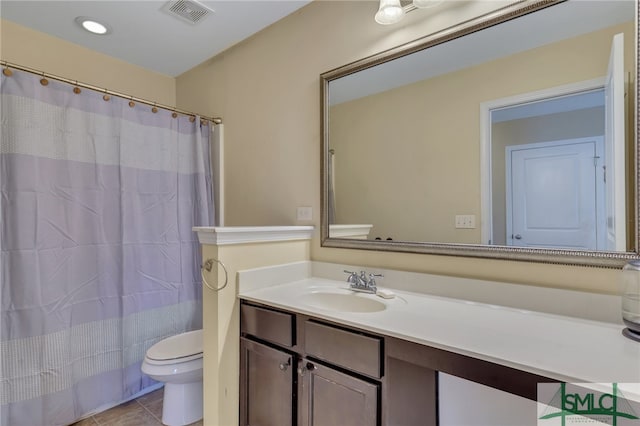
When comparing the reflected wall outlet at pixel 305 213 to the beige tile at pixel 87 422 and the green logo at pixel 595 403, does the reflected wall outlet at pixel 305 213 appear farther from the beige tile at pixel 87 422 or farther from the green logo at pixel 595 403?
the beige tile at pixel 87 422

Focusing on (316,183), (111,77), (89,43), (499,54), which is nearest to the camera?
(499,54)

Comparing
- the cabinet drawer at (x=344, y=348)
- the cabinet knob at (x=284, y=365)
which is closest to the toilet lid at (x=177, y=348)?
the cabinet knob at (x=284, y=365)

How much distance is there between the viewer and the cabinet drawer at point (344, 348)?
106cm

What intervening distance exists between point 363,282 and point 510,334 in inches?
26.8

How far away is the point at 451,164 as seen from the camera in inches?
58.2

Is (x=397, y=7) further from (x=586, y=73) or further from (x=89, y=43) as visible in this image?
(x=89, y=43)

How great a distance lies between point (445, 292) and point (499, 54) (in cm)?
106

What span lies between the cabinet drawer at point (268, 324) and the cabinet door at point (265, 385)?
2.0 inches

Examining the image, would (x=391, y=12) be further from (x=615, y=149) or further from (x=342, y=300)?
(x=342, y=300)

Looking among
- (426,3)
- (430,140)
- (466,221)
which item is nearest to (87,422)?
(466,221)

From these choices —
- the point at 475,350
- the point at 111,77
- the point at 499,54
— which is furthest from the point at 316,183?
the point at 111,77

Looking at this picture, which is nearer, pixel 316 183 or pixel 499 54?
pixel 499 54

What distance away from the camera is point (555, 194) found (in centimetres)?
120

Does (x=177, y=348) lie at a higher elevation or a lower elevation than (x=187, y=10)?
lower
